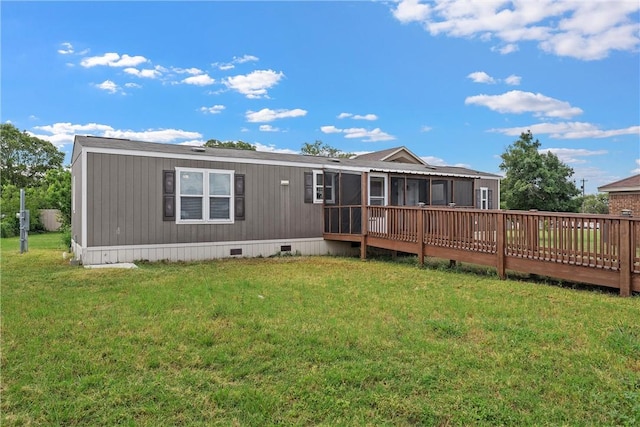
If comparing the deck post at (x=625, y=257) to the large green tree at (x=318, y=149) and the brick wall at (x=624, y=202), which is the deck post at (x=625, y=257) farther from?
the large green tree at (x=318, y=149)

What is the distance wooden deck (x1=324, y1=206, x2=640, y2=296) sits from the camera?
5211 mm

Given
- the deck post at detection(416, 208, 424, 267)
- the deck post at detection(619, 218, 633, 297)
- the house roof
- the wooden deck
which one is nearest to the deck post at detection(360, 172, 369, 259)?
the wooden deck

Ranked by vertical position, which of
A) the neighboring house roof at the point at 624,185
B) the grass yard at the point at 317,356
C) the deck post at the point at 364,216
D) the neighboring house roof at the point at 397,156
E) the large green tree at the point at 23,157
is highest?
the large green tree at the point at 23,157

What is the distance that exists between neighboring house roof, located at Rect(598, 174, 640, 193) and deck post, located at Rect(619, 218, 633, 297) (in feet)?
49.7

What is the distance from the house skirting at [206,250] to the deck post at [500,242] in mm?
4823

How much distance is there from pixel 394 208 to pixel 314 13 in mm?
7557

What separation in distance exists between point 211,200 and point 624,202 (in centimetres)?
1854

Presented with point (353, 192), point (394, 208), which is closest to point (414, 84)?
point (353, 192)

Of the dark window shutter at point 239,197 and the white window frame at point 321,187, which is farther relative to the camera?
the white window frame at point 321,187

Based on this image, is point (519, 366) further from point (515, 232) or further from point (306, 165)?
point (306, 165)

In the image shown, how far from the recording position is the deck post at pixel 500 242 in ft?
21.5

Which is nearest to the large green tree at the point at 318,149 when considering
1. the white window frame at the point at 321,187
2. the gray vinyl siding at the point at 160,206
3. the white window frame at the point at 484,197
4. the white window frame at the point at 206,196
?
the white window frame at the point at 484,197

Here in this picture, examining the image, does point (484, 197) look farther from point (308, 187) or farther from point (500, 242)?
point (500, 242)

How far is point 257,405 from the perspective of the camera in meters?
2.27
